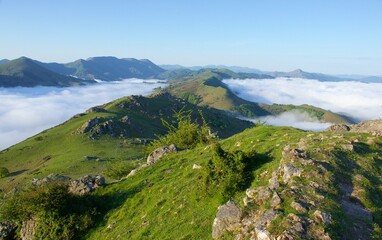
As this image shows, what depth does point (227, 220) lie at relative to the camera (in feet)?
56.4

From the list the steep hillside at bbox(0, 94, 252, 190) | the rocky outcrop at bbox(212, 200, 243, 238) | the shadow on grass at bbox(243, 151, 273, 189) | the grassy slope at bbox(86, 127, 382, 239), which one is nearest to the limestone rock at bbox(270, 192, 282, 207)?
the grassy slope at bbox(86, 127, 382, 239)

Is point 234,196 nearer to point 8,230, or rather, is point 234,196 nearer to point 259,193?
point 259,193

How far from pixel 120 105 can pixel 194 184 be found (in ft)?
551

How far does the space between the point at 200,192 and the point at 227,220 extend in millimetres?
4834

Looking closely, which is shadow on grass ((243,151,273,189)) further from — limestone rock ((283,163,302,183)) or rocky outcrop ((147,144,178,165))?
rocky outcrop ((147,144,178,165))

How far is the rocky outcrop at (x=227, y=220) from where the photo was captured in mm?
16897

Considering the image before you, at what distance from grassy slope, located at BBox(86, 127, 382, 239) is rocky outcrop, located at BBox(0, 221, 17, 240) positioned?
7.27m

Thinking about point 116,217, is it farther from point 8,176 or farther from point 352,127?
point 8,176

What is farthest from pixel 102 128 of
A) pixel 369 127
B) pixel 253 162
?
pixel 253 162

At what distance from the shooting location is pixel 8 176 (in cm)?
9150

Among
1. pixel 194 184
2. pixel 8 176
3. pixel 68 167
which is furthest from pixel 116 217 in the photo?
pixel 8 176

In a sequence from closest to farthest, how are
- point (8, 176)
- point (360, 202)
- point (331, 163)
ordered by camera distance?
point (360, 202)
point (331, 163)
point (8, 176)

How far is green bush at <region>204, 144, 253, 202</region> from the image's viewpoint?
20.6 meters

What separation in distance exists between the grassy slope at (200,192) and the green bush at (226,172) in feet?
1.92
